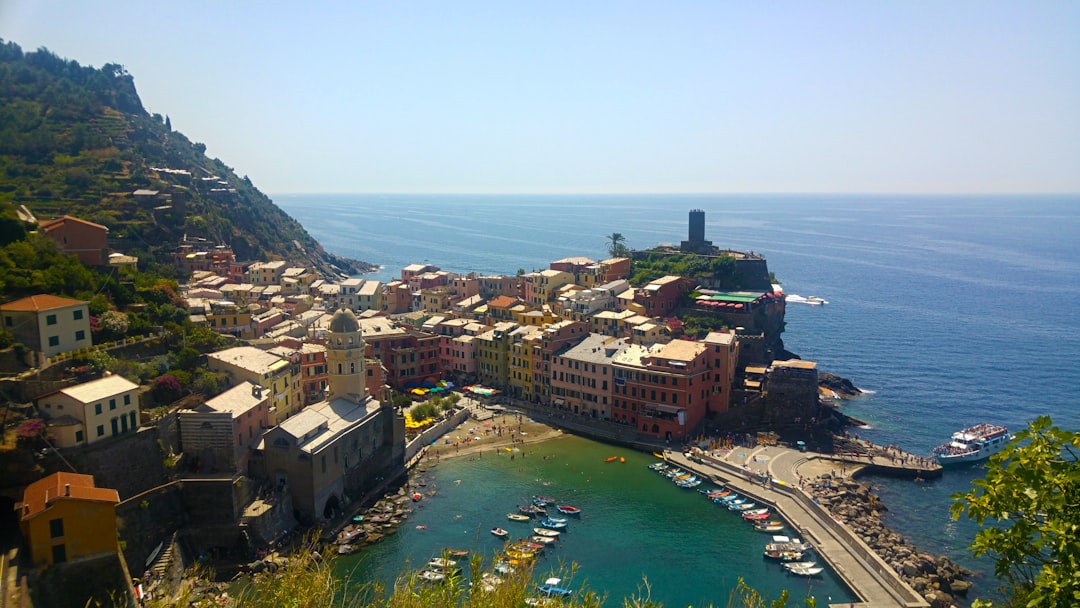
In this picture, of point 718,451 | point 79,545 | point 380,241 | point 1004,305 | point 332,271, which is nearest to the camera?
point 79,545

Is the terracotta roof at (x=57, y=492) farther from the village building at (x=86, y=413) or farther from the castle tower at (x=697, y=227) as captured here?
the castle tower at (x=697, y=227)

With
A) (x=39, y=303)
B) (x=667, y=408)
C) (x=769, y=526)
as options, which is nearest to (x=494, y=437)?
(x=667, y=408)

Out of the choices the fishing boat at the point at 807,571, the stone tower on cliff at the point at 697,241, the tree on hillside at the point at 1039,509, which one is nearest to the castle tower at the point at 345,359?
the fishing boat at the point at 807,571

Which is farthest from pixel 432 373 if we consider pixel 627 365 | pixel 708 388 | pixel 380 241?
pixel 380 241

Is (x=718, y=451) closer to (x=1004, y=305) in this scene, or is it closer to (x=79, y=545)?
(x=79, y=545)

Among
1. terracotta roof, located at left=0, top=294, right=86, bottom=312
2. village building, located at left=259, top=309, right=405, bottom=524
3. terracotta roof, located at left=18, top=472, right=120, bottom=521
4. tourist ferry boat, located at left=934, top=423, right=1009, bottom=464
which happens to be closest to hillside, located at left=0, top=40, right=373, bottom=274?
terracotta roof, located at left=0, top=294, right=86, bottom=312
